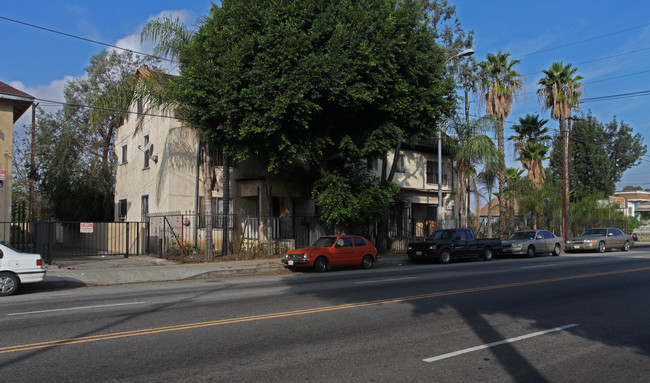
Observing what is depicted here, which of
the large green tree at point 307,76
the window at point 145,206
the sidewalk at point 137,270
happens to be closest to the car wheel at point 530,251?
the sidewalk at point 137,270

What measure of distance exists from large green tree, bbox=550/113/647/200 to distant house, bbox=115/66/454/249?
37606 mm

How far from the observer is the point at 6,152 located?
18578 mm

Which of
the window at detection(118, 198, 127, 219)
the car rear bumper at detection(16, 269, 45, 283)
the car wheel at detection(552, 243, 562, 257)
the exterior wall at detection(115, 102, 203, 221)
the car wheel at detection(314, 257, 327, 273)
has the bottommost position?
the car wheel at detection(552, 243, 562, 257)

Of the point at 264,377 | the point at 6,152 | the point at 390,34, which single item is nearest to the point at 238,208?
the point at 6,152

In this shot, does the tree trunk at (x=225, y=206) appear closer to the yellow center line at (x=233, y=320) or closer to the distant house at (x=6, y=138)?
the distant house at (x=6, y=138)

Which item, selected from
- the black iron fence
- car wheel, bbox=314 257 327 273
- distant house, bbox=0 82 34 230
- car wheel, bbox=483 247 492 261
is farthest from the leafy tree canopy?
car wheel, bbox=483 247 492 261

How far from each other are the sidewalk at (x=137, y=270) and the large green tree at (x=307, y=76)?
13.3 ft

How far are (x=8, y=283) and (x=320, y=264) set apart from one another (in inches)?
380

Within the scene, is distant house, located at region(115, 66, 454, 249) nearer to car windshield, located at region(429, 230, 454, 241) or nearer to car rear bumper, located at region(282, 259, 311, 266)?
car rear bumper, located at region(282, 259, 311, 266)

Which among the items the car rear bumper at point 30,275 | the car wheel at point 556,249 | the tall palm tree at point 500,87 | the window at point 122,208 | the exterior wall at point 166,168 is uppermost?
the tall palm tree at point 500,87

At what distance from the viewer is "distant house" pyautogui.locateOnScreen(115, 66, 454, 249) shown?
23109 mm

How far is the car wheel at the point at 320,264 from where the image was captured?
57.7 feet

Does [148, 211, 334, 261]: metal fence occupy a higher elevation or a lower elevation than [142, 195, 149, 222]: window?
lower

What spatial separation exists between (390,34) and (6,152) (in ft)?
50.5
